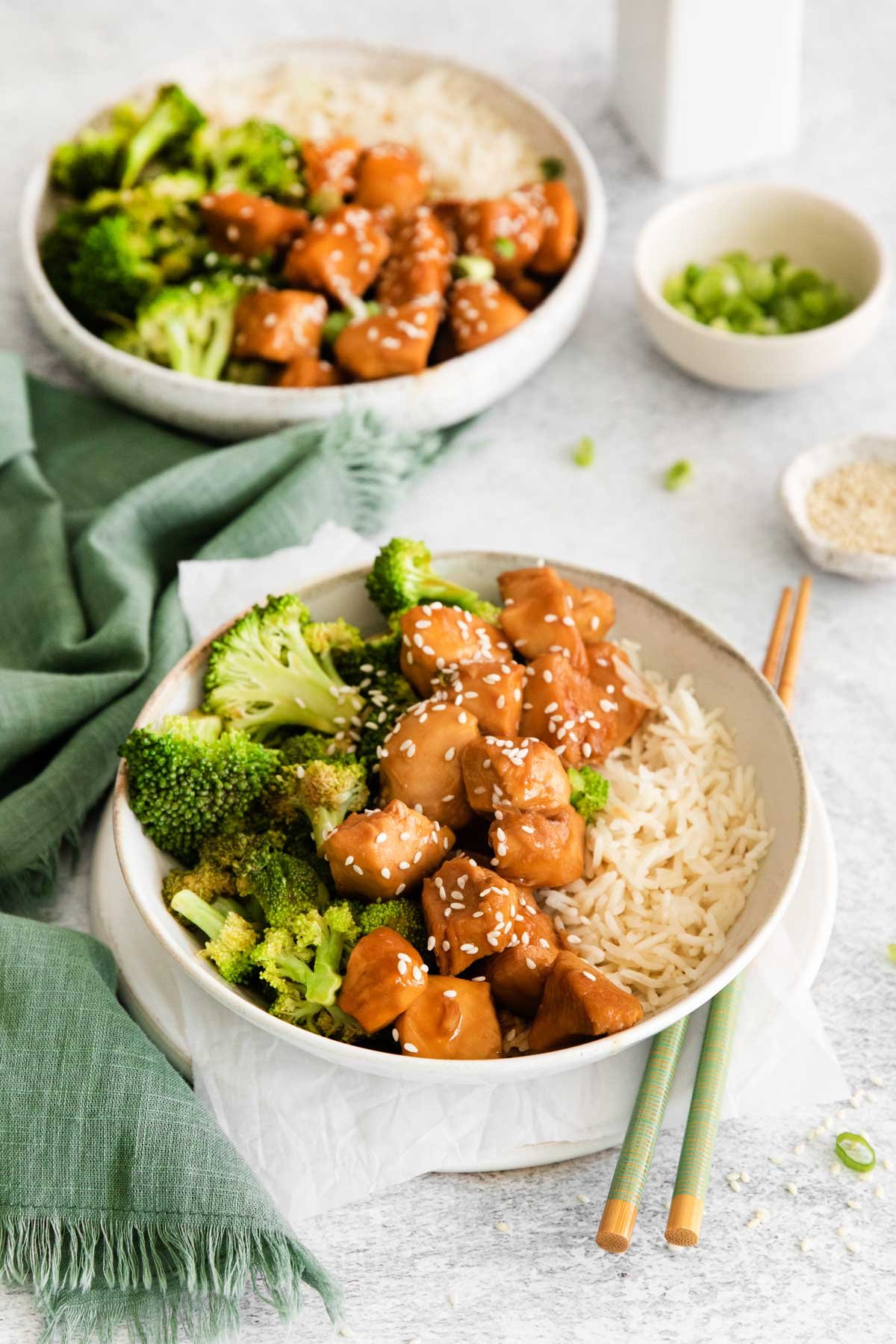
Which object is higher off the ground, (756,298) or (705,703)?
(756,298)

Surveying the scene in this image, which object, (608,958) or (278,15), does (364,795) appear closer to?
(608,958)

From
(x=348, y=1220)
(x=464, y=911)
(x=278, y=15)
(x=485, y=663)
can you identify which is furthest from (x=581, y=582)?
(x=278, y=15)

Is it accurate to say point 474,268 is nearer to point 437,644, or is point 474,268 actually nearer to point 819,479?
point 819,479

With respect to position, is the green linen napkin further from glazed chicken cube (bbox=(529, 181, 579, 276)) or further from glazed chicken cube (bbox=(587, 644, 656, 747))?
glazed chicken cube (bbox=(587, 644, 656, 747))

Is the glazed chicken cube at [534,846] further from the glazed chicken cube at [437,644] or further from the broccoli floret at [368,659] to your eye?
the broccoli floret at [368,659]

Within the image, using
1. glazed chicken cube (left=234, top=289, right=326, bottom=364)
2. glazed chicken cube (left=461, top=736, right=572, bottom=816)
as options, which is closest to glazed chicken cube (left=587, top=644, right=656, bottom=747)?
glazed chicken cube (left=461, top=736, right=572, bottom=816)

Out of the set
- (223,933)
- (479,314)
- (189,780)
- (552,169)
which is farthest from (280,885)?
(552,169)
